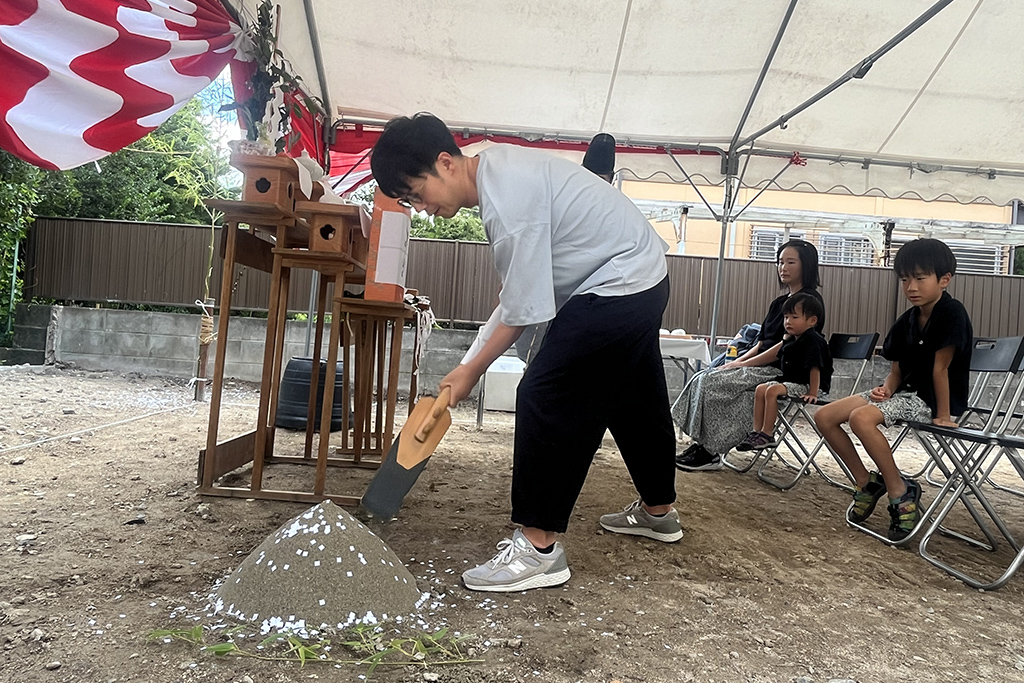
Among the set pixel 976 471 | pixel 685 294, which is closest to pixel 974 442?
pixel 976 471

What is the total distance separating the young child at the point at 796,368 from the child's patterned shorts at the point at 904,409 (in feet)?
2.38

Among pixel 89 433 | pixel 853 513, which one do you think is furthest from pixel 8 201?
pixel 853 513

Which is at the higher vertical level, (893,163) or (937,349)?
(893,163)

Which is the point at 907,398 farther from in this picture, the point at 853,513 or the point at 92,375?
the point at 92,375

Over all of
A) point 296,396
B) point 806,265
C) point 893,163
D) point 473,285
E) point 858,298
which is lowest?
point 296,396

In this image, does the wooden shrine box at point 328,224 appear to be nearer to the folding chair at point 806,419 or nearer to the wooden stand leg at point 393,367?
the wooden stand leg at point 393,367

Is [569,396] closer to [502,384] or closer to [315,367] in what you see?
[315,367]

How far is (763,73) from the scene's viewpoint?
4438 mm

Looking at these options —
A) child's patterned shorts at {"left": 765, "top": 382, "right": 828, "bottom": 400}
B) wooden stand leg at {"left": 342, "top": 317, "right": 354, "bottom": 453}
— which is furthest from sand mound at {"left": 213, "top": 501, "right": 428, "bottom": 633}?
child's patterned shorts at {"left": 765, "top": 382, "right": 828, "bottom": 400}

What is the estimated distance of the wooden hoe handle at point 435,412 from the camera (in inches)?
63.3

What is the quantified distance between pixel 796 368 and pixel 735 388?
33cm

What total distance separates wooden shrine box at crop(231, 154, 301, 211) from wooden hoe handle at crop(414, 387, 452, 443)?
1.15 m

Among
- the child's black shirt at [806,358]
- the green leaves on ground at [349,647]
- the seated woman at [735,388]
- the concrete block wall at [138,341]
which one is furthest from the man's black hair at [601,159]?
the concrete block wall at [138,341]

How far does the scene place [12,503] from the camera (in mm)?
2213
